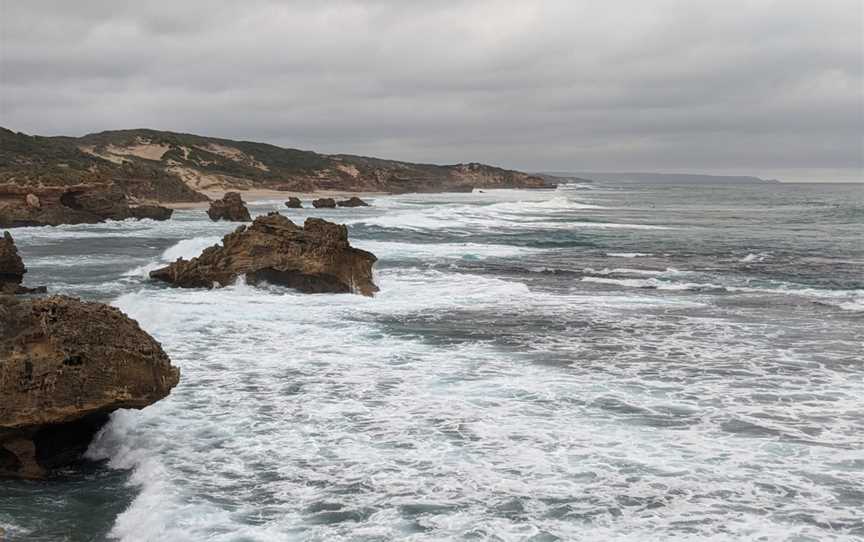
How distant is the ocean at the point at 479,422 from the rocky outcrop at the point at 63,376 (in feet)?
1.16

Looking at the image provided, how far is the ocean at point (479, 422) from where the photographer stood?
7289 mm

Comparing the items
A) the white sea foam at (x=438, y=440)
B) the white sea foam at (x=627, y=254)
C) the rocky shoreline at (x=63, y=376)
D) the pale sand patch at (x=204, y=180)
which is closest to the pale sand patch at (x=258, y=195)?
the pale sand patch at (x=204, y=180)

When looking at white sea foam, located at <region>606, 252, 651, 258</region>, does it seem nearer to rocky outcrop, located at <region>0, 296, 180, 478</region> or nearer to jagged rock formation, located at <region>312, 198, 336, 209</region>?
rocky outcrop, located at <region>0, 296, 180, 478</region>

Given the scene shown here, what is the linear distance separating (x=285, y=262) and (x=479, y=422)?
12197 mm

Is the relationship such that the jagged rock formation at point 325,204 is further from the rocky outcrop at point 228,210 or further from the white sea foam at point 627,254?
the white sea foam at point 627,254

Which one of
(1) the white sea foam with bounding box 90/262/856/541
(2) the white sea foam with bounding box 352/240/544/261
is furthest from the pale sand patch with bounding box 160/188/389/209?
(1) the white sea foam with bounding box 90/262/856/541

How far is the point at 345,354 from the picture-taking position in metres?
13.7

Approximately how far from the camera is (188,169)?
325 feet

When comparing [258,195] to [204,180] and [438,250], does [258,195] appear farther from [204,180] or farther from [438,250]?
[438,250]

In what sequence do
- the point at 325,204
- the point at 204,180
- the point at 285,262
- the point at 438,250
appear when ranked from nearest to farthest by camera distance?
the point at 285,262 < the point at 438,250 < the point at 325,204 < the point at 204,180

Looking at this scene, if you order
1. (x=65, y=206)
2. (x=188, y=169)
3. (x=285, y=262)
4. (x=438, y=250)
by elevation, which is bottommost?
(x=438, y=250)

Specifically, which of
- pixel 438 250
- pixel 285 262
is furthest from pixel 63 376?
pixel 438 250

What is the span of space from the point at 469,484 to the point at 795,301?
15657mm

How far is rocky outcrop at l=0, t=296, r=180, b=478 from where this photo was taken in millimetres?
8078
